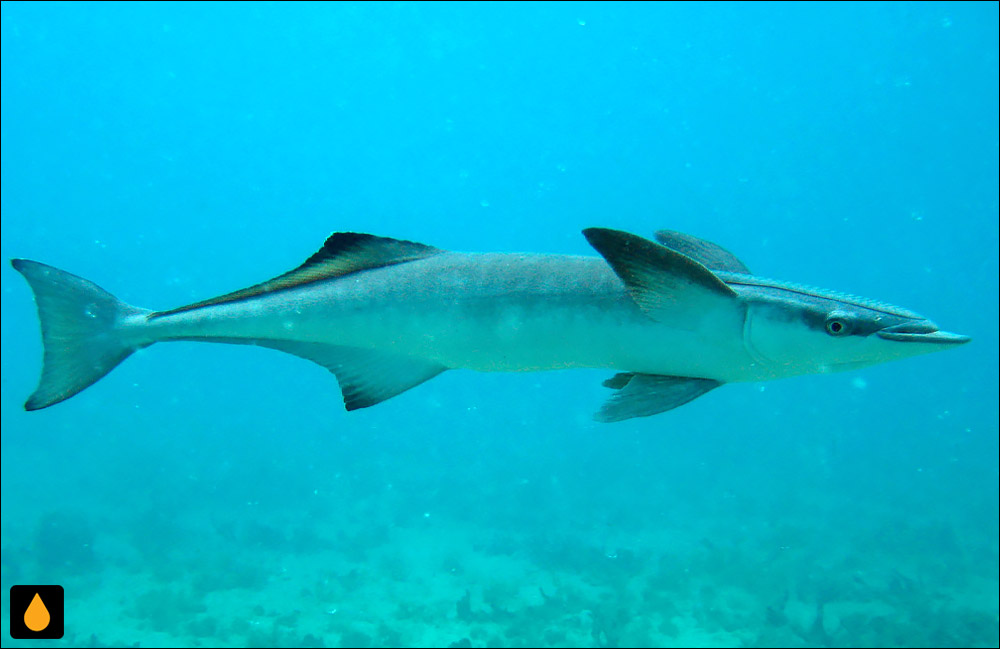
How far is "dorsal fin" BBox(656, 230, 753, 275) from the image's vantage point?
251 cm

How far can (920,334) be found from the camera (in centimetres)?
190

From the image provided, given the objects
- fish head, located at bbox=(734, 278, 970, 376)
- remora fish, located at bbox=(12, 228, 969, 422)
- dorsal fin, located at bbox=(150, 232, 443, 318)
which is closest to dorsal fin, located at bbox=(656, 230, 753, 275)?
remora fish, located at bbox=(12, 228, 969, 422)

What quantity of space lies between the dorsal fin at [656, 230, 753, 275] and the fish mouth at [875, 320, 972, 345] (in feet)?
2.20

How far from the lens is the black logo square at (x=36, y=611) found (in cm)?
378

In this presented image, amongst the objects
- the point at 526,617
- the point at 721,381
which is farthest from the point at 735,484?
the point at 721,381

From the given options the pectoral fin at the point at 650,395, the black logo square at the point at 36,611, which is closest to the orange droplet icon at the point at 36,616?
the black logo square at the point at 36,611

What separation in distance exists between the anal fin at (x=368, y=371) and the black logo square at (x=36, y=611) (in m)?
2.68

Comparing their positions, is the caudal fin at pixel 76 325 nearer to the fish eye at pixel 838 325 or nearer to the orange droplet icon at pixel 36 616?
the orange droplet icon at pixel 36 616

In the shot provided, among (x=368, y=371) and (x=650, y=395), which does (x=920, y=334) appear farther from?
(x=368, y=371)

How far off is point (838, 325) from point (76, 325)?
10.0 ft

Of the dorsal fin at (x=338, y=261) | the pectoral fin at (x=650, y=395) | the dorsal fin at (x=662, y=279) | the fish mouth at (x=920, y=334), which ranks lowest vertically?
the pectoral fin at (x=650, y=395)

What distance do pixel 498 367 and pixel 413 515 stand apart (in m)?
19.9

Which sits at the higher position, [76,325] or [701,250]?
[701,250]

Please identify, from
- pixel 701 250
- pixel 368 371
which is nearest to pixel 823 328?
pixel 701 250
